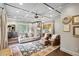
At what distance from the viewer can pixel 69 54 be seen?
2105 mm

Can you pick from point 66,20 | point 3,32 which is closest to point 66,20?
point 66,20

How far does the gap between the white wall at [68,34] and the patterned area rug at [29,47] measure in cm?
41

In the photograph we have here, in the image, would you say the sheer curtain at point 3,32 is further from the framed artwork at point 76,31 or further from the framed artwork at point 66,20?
the framed artwork at point 76,31

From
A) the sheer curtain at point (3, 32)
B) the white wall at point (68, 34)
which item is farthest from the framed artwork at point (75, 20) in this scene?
the sheer curtain at point (3, 32)

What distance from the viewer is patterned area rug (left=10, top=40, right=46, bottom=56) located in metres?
2.08

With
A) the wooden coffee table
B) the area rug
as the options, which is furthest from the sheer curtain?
the wooden coffee table

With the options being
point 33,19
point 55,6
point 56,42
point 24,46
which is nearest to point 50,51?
point 56,42

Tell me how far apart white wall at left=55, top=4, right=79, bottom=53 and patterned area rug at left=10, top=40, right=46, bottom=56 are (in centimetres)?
41

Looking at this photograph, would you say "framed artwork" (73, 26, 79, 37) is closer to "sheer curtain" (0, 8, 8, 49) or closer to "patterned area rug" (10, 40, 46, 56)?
"patterned area rug" (10, 40, 46, 56)

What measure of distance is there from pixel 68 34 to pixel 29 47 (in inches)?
31.0

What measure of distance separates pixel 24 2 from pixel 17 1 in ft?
0.43

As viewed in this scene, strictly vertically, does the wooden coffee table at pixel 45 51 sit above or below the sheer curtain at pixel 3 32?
below

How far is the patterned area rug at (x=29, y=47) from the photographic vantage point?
2084 mm

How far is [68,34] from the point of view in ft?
6.92
